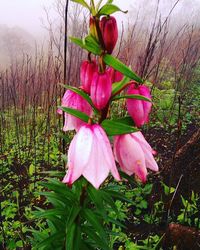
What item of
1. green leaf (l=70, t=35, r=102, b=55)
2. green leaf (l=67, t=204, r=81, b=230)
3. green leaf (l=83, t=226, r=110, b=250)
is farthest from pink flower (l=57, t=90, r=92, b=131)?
green leaf (l=83, t=226, r=110, b=250)

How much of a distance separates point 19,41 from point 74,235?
1751 cm

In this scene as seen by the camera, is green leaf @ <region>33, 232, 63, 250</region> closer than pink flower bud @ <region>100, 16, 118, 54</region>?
No

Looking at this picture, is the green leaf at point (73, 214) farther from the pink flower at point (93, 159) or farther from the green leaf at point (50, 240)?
the pink flower at point (93, 159)

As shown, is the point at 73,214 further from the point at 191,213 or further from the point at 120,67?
the point at 191,213

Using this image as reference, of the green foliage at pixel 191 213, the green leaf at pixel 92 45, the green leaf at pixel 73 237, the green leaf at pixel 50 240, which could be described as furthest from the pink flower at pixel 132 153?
the green foliage at pixel 191 213

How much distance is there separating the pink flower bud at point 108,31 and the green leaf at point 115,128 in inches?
6.6

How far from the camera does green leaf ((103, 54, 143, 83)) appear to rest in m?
0.66

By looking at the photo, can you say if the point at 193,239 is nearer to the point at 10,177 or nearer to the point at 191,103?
the point at 10,177

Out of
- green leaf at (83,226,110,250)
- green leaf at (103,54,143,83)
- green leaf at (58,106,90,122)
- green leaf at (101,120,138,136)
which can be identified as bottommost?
green leaf at (83,226,110,250)

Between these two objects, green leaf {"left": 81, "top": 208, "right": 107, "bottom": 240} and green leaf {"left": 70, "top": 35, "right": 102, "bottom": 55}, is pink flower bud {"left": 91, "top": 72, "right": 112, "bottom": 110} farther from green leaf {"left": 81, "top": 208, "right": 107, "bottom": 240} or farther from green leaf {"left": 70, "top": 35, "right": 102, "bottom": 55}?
green leaf {"left": 81, "top": 208, "right": 107, "bottom": 240}

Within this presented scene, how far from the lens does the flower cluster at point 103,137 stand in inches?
27.0

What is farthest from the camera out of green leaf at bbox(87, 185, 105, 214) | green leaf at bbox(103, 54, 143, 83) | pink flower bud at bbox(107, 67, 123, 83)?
green leaf at bbox(87, 185, 105, 214)

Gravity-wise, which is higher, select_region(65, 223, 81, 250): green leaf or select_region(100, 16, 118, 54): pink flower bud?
select_region(100, 16, 118, 54): pink flower bud

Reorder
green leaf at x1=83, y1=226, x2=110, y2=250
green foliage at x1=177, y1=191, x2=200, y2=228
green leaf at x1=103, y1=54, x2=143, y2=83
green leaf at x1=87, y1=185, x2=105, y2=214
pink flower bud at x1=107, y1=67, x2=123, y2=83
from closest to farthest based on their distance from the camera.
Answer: green leaf at x1=103, y1=54, x2=143, y2=83 < pink flower bud at x1=107, y1=67, x2=123, y2=83 < green leaf at x1=87, y1=185, x2=105, y2=214 < green leaf at x1=83, y1=226, x2=110, y2=250 < green foliage at x1=177, y1=191, x2=200, y2=228
